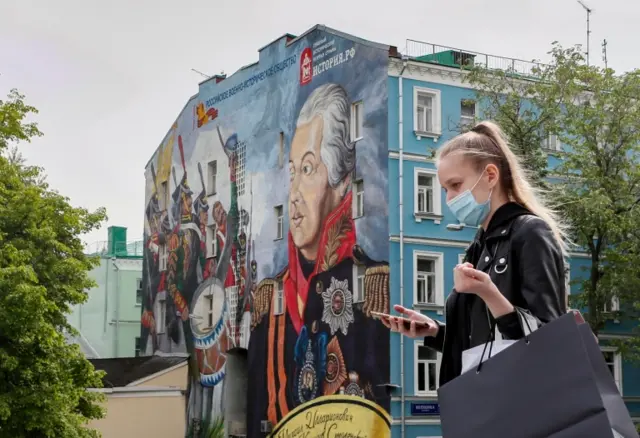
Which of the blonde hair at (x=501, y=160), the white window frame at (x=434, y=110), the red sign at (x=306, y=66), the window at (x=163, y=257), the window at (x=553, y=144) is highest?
the red sign at (x=306, y=66)

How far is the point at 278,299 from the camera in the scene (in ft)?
149

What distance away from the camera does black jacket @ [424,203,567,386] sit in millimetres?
3930

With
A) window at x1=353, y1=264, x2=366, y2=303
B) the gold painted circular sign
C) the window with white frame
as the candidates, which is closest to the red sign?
window at x1=353, y1=264, x2=366, y2=303

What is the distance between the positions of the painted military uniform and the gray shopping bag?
3517cm

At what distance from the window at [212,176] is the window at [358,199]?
38.2ft

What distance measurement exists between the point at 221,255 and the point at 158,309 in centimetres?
784

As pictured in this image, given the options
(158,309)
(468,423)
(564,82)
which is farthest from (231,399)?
(468,423)

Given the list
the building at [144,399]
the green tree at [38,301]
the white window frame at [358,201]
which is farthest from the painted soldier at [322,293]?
the green tree at [38,301]

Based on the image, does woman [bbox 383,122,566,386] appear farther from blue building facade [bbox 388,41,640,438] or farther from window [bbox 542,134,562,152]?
window [bbox 542,134,562,152]

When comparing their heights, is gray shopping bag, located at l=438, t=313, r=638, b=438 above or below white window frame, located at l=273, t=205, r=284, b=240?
below

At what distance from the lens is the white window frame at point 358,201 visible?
40625 mm

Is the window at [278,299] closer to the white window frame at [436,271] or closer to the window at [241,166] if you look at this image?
the window at [241,166]

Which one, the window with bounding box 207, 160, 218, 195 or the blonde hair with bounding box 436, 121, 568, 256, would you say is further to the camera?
the window with bounding box 207, 160, 218, 195

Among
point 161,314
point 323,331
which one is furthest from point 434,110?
point 161,314
